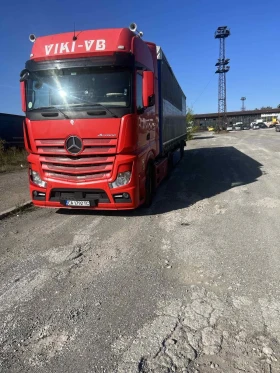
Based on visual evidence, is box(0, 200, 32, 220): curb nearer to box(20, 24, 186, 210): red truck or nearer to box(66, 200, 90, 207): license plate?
box(20, 24, 186, 210): red truck

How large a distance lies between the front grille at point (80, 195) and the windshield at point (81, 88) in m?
1.60

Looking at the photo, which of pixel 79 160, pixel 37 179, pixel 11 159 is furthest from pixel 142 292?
pixel 11 159

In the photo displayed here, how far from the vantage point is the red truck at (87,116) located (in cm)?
572

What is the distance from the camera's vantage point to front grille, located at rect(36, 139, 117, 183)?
5785 mm

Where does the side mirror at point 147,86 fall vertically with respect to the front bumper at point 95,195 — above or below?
above

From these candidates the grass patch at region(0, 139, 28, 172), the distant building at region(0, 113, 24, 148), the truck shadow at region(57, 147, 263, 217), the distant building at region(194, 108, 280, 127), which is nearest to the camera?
the truck shadow at region(57, 147, 263, 217)

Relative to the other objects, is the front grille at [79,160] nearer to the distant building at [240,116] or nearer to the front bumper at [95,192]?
the front bumper at [95,192]

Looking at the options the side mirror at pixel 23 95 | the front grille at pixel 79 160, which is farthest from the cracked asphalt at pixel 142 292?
the side mirror at pixel 23 95

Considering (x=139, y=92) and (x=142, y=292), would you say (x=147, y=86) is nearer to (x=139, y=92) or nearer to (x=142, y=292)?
(x=139, y=92)

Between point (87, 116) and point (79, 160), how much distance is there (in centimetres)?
84

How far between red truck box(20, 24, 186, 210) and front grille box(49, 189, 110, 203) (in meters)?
0.02

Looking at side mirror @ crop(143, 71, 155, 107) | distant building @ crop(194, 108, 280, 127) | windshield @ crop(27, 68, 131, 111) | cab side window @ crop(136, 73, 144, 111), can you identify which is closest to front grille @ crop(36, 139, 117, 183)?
windshield @ crop(27, 68, 131, 111)

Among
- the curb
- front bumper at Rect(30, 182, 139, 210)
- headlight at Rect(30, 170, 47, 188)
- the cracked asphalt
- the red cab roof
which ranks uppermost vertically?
the red cab roof

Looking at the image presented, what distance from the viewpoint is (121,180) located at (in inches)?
231
